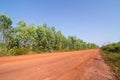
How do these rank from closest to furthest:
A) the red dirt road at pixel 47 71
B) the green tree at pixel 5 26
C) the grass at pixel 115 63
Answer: the red dirt road at pixel 47 71, the grass at pixel 115 63, the green tree at pixel 5 26

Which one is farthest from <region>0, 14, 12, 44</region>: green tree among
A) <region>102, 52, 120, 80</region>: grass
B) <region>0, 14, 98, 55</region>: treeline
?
<region>102, 52, 120, 80</region>: grass

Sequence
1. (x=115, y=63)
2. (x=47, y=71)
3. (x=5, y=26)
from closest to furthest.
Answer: (x=47, y=71) → (x=115, y=63) → (x=5, y=26)

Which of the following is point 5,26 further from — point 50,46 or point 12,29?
point 50,46

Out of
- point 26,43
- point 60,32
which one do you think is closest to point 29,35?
point 26,43

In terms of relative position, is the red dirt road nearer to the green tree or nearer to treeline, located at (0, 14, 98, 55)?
treeline, located at (0, 14, 98, 55)

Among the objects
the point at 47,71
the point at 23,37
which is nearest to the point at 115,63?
the point at 47,71

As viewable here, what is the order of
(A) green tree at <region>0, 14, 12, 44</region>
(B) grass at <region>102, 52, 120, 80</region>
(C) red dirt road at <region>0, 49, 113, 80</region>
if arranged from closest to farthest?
(C) red dirt road at <region>0, 49, 113, 80</region>
(B) grass at <region>102, 52, 120, 80</region>
(A) green tree at <region>0, 14, 12, 44</region>

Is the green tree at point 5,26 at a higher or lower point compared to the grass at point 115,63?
higher

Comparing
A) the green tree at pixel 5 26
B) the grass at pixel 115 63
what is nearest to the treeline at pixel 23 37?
the green tree at pixel 5 26

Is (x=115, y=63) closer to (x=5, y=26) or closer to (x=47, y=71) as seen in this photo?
(x=47, y=71)

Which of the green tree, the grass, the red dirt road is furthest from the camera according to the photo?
the green tree

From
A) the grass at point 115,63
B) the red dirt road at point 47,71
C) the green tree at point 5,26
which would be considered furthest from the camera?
the green tree at point 5,26

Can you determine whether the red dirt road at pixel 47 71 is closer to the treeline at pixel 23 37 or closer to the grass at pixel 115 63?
the grass at pixel 115 63

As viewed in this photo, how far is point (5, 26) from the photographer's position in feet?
108
